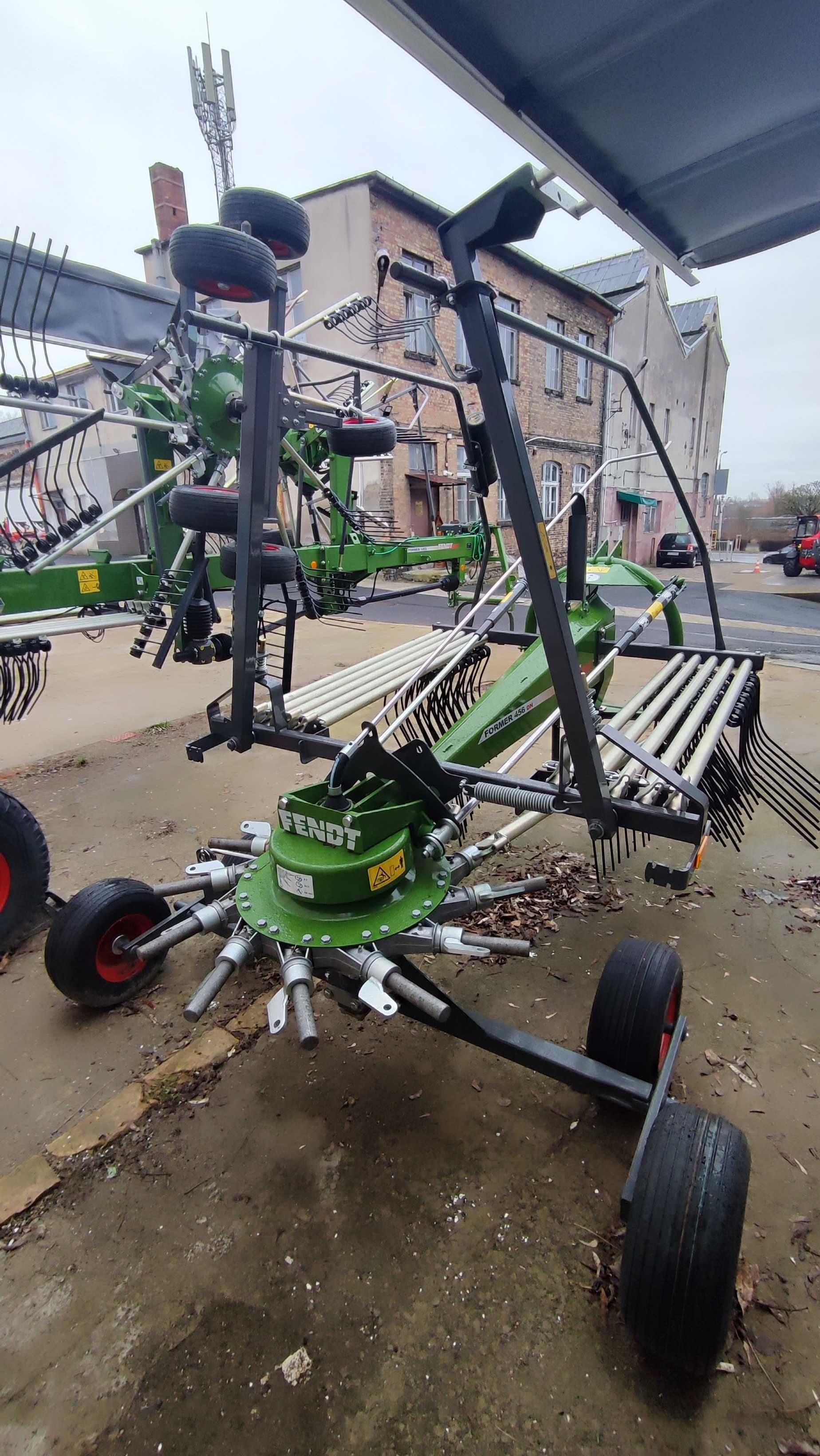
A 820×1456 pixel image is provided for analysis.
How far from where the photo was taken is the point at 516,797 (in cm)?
202

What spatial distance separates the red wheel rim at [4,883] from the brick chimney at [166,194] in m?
18.9

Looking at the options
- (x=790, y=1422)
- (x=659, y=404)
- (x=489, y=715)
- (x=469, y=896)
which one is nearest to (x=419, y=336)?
(x=659, y=404)

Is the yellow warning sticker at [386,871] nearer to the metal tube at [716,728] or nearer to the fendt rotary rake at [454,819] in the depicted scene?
the fendt rotary rake at [454,819]

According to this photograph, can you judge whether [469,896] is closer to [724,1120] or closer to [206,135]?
[724,1120]

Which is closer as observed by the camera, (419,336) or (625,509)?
(419,336)

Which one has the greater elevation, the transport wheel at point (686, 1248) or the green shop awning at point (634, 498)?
the green shop awning at point (634, 498)

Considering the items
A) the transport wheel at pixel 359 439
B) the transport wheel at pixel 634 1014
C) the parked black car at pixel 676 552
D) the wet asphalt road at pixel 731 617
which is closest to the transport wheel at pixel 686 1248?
the transport wheel at pixel 634 1014

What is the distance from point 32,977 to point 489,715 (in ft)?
7.03

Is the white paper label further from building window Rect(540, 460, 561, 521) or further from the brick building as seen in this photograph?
building window Rect(540, 460, 561, 521)

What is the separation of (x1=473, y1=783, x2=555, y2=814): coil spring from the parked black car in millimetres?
25261

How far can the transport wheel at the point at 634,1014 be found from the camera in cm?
195

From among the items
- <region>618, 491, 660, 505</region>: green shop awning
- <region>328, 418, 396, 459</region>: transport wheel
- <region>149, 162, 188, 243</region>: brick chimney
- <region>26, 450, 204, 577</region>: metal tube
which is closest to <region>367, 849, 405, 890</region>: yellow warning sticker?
<region>328, 418, 396, 459</region>: transport wheel

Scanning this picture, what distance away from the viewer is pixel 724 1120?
154 centimetres

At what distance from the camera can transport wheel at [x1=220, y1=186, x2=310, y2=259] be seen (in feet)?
9.61
